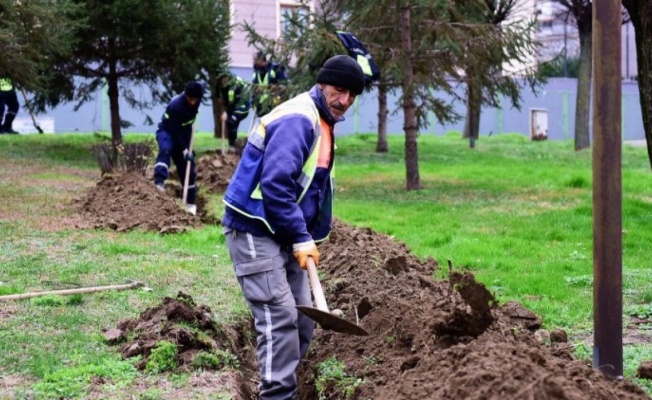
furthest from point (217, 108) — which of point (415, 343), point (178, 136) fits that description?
point (415, 343)

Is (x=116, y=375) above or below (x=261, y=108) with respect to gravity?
below

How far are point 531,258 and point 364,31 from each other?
21.9 feet

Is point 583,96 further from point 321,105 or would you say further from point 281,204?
point 281,204

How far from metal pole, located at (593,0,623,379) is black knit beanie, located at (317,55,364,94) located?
1220mm

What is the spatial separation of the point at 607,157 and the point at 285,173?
1588 mm

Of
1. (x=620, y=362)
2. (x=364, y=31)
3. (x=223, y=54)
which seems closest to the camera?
(x=620, y=362)

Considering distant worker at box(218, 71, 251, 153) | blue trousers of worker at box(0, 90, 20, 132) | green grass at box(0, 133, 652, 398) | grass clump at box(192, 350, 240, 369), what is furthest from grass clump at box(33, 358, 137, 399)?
blue trousers of worker at box(0, 90, 20, 132)

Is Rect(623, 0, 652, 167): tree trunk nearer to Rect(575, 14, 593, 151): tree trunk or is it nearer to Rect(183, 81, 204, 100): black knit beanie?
Rect(183, 81, 204, 100): black knit beanie

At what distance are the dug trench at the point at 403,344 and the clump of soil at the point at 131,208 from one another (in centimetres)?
338

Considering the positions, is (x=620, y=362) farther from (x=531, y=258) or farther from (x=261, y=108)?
(x=261, y=108)

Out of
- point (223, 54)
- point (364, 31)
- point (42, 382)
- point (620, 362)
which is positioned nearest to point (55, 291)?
point (42, 382)

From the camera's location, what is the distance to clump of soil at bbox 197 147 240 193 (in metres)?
16.7

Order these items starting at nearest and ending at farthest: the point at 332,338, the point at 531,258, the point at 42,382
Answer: the point at 42,382
the point at 332,338
the point at 531,258

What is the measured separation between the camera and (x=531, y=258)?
9742 mm
